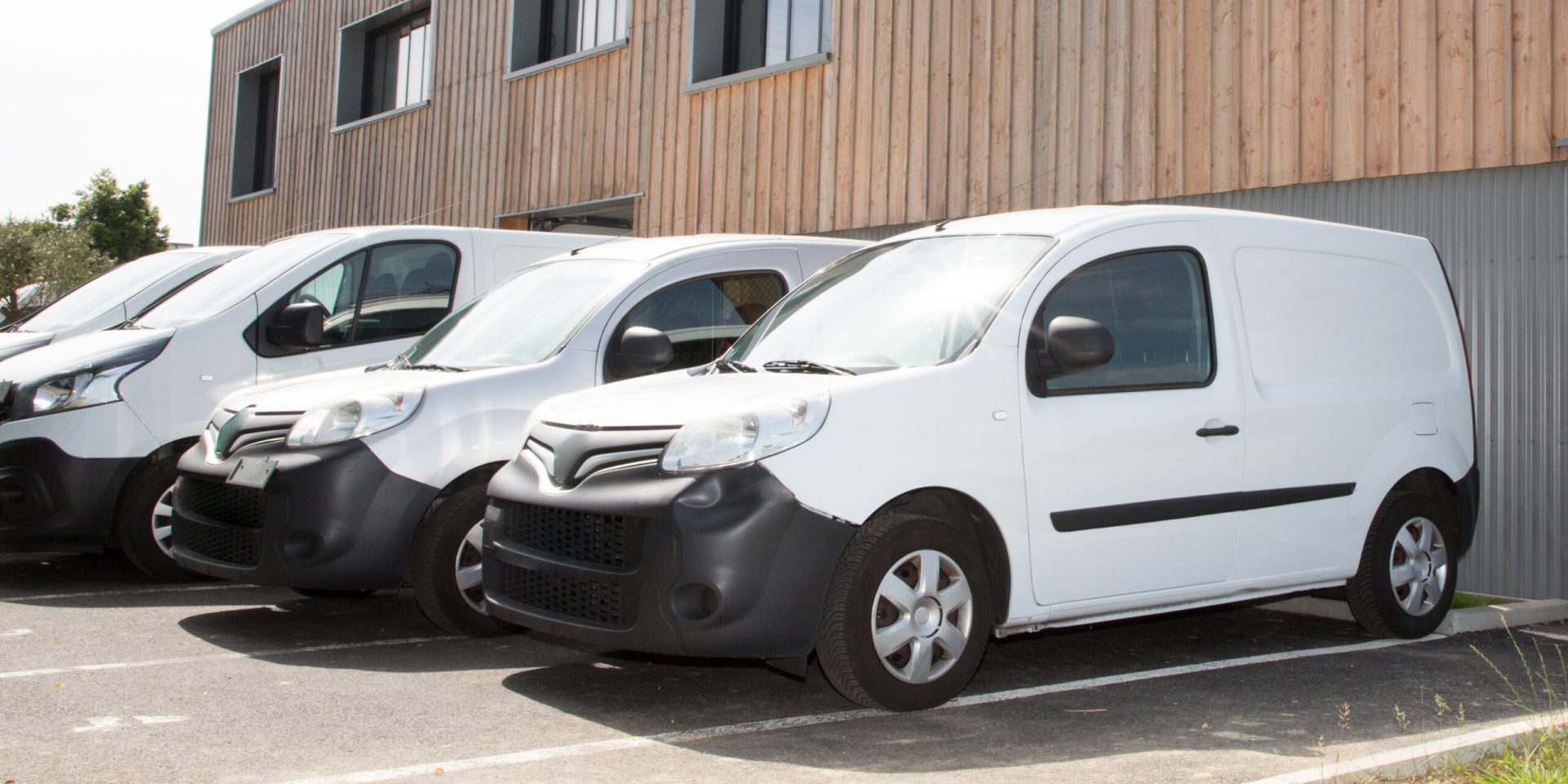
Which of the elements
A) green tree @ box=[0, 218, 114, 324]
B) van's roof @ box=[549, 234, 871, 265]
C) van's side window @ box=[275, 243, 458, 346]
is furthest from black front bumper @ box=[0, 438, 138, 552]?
green tree @ box=[0, 218, 114, 324]

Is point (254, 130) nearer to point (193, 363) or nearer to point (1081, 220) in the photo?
point (193, 363)

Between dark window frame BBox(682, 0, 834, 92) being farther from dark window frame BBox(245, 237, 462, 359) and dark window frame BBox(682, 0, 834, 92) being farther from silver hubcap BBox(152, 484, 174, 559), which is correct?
silver hubcap BBox(152, 484, 174, 559)

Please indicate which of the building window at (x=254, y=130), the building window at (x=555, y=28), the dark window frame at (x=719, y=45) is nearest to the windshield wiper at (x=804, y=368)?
the dark window frame at (x=719, y=45)

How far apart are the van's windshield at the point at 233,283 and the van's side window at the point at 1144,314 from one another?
4.47 m

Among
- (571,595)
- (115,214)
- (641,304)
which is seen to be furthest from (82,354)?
(115,214)

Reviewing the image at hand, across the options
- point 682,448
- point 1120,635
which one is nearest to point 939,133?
point 1120,635

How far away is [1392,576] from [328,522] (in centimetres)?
451

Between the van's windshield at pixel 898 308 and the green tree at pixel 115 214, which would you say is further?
the green tree at pixel 115 214

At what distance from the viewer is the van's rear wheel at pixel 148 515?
762 cm

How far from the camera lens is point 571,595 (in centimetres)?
496

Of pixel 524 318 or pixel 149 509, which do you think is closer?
pixel 524 318

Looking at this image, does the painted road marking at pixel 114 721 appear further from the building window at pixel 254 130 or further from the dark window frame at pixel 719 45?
the building window at pixel 254 130

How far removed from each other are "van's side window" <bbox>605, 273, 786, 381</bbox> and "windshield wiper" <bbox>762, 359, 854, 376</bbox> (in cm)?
143

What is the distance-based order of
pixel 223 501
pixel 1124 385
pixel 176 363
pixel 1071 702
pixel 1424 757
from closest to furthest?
pixel 1424 757 < pixel 1071 702 < pixel 1124 385 < pixel 223 501 < pixel 176 363
